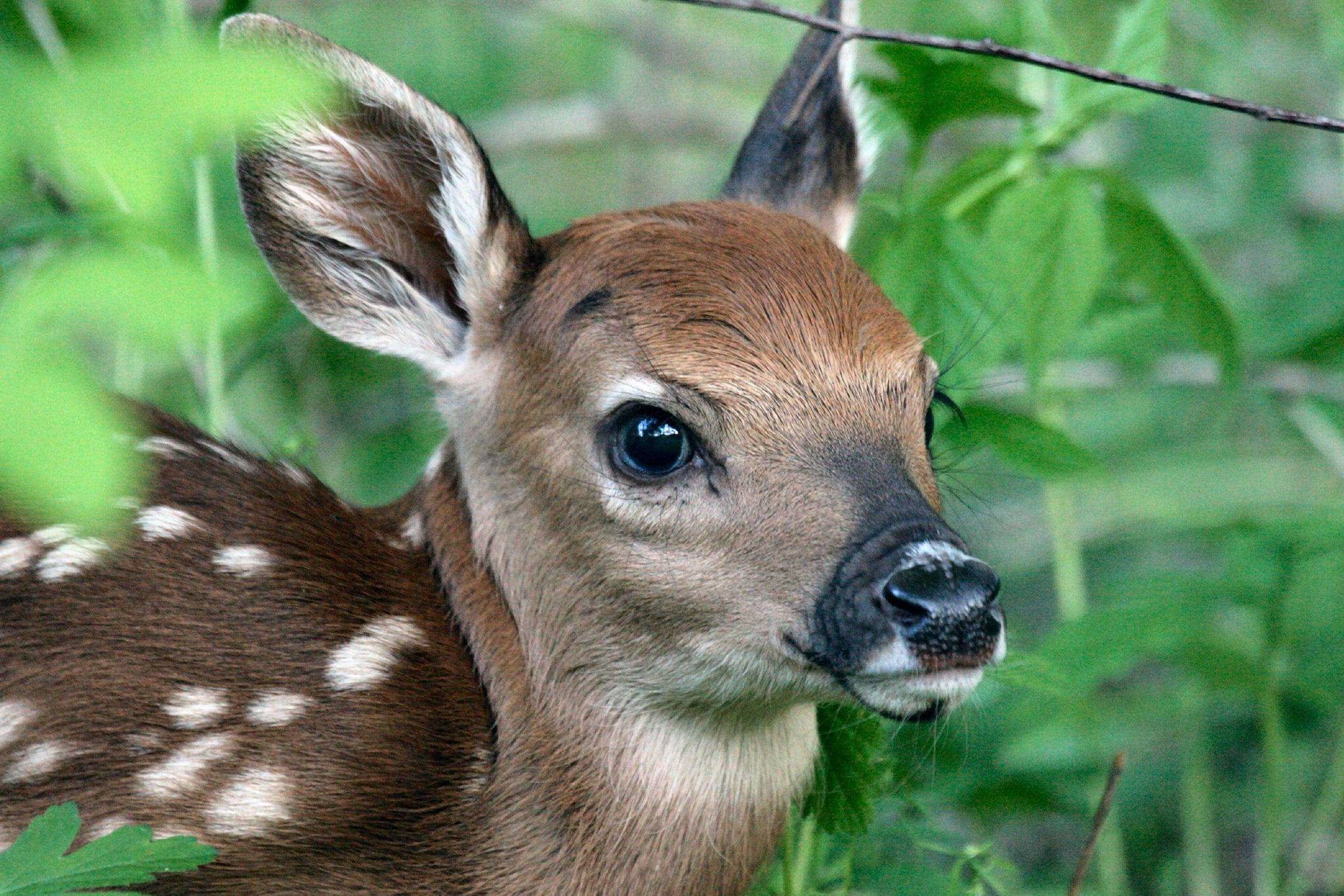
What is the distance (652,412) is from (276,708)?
2.88ft

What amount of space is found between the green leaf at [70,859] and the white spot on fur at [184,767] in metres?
0.55

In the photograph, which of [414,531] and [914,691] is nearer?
[914,691]

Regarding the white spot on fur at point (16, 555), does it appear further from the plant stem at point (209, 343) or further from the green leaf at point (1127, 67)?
the green leaf at point (1127, 67)

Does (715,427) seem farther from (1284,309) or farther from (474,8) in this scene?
(474,8)

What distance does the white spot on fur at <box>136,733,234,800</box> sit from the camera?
2.79m

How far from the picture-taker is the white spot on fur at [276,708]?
2.87 metres

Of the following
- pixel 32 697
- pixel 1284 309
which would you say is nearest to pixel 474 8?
pixel 1284 309

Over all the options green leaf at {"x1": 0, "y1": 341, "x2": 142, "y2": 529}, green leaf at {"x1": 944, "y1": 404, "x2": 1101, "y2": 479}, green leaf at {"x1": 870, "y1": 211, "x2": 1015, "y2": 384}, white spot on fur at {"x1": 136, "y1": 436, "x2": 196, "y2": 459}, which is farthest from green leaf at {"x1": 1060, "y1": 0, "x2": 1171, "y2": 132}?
green leaf at {"x1": 0, "y1": 341, "x2": 142, "y2": 529}

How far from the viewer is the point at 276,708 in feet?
9.46

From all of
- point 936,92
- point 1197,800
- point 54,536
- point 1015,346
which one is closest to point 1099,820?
point 1197,800

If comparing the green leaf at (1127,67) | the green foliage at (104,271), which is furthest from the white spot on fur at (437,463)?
the green foliage at (104,271)

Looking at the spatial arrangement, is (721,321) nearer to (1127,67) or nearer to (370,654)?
(370,654)

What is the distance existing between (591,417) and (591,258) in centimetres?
36

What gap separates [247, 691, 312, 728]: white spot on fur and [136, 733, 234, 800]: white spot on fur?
0.20 feet
